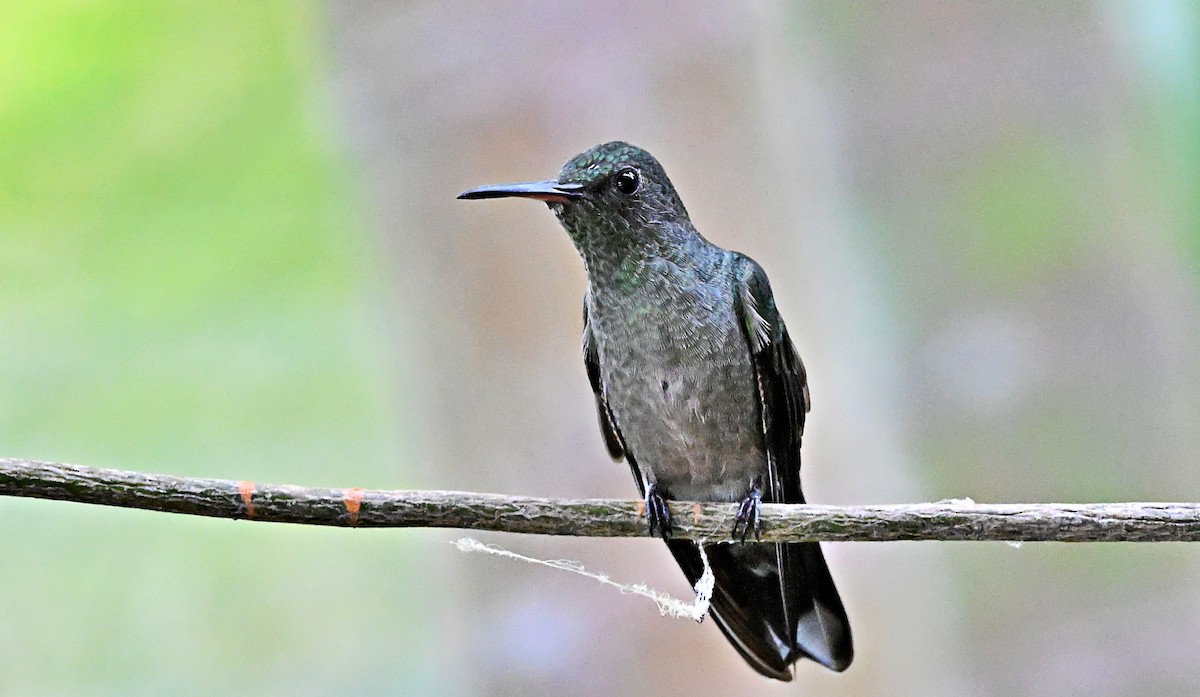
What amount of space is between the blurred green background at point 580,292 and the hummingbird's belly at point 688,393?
71cm

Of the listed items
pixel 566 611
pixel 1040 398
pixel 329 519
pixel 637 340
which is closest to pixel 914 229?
pixel 1040 398

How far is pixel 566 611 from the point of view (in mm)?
2580

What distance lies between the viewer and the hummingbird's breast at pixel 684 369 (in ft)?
5.77

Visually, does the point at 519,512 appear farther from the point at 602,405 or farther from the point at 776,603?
the point at 776,603

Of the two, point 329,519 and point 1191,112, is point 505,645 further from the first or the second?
point 1191,112

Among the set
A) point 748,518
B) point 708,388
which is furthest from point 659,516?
point 708,388

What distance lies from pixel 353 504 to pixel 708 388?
744 millimetres

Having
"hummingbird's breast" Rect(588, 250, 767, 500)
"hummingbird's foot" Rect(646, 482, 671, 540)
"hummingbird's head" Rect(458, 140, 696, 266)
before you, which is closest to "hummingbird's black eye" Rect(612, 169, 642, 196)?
"hummingbird's head" Rect(458, 140, 696, 266)

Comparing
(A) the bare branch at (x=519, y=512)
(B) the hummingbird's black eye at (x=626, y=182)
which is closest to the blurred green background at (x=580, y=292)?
(B) the hummingbird's black eye at (x=626, y=182)

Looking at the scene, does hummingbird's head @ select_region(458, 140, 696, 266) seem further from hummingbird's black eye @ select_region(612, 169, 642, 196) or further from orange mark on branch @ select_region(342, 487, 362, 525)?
orange mark on branch @ select_region(342, 487, 362, 525)

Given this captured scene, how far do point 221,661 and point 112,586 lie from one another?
1.01 ft

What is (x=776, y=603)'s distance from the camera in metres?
1.91

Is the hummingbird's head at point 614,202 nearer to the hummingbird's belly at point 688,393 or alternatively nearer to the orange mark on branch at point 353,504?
the hummingbird's belly at point 688,393

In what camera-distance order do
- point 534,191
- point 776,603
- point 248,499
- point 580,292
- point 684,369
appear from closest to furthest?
point 248,499
point 534,191
point 684,369
point 776,603
point 580,292
